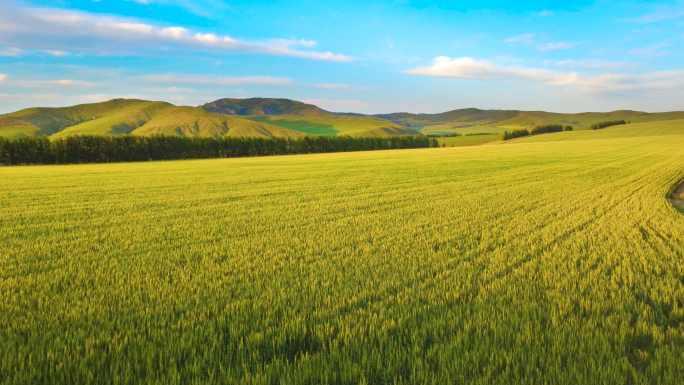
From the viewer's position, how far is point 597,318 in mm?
4949

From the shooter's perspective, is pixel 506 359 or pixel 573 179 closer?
pixel 506 359

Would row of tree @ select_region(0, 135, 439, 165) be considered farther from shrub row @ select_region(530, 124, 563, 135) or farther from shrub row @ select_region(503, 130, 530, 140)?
shrub row @ select_region(530, 124, 563, 135)

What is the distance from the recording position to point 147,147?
275ft

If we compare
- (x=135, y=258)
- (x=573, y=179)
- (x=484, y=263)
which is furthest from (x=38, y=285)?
(x=573, y=179)

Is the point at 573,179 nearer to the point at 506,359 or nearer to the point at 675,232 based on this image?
the point at 675,232

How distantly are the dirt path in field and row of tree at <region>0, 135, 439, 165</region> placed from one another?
88.3 m

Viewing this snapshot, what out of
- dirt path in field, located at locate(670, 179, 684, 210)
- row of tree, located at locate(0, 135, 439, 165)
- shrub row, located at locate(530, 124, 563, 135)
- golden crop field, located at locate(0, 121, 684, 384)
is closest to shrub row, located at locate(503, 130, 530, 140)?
shrub row, located at locate(530, 124, 563, 135)

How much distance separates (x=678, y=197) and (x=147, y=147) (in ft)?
293

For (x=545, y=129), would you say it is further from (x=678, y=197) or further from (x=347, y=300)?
(x=347, y=300)

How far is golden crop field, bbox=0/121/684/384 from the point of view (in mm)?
3951

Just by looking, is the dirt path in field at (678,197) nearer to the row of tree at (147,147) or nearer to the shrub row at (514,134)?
the row of tree at (147,147)

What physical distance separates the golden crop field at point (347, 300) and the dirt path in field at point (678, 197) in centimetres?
607

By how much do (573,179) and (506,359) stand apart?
24.7 metres

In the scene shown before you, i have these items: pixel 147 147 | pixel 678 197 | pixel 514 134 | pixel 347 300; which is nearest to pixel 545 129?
pixel 514 134
